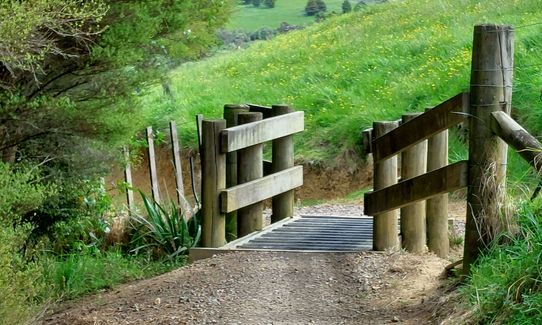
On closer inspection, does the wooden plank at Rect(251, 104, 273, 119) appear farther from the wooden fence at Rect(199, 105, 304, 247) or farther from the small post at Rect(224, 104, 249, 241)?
the small post at Rect(224, 104, 249, 241)

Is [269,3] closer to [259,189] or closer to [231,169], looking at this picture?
[231,169]

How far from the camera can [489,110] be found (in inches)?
251

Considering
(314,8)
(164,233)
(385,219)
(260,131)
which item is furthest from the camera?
(314,8)

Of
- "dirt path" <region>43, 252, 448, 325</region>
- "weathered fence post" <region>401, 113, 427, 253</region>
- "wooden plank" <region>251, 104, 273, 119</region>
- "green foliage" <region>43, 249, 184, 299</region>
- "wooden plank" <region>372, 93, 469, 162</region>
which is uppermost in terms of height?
"wooden plank" <region>372, 93, 469, 162</region>

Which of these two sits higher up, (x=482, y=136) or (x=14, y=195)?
(x=482, y=136)

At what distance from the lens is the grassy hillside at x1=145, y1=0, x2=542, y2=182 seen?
17.4 metres

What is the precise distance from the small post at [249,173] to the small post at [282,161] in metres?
0.50

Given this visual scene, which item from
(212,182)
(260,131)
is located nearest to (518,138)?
(212,182)

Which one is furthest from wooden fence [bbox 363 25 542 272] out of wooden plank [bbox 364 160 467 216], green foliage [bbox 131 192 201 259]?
green foliage [bbox 131 192 201 259]

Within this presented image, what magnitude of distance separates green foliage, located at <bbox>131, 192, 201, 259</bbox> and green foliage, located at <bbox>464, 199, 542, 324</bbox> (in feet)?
17.2

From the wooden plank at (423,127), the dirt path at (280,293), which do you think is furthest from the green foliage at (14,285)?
the wooden plank at (423,127)

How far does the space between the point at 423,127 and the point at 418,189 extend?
1.49 feet

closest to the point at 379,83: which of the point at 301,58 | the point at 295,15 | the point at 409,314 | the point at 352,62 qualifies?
the point at 352,62

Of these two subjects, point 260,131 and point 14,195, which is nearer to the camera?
point 14,195
